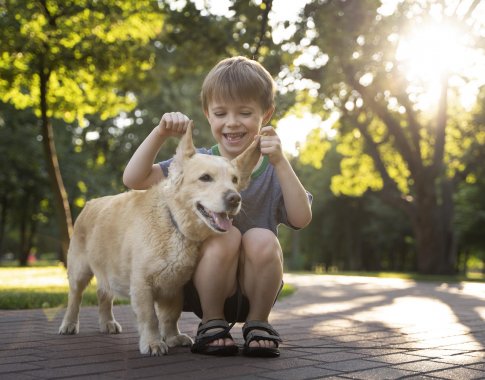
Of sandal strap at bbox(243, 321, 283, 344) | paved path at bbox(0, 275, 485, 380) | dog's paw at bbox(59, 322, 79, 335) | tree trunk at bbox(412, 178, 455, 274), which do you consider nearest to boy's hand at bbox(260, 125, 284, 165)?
sandal strap at bbox(243, 321, 283, 344)

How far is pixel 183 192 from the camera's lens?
12.8 ft

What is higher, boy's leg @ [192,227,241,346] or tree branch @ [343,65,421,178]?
tree branch @ [343,65,421,178]

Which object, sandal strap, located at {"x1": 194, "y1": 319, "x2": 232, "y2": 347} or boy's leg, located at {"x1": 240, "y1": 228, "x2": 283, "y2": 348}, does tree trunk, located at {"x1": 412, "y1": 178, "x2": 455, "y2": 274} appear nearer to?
boy's leg, located at {"x1": 240, "y1": 228, "x2": 283, "y2": 348}

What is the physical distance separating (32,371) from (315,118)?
22.5 m

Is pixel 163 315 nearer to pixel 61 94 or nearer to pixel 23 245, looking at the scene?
pixel 61 94

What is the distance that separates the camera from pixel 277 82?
52.5ft

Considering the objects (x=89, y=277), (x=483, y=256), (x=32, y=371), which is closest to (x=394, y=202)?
(x=89, y=277)

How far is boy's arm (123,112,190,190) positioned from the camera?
4.05m

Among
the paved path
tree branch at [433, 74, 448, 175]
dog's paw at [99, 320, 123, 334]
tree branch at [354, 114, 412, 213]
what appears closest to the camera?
the paved path

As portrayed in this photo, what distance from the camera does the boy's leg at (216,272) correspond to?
12.9ft

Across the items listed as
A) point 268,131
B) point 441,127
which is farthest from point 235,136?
point 441,127

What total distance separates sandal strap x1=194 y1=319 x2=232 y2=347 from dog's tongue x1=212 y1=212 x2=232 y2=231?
0.62m

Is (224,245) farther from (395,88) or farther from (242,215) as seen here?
(395,88)

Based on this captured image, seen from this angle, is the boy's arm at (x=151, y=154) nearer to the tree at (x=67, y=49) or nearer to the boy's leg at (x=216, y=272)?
the boy's leg at (x=216, y=272)
